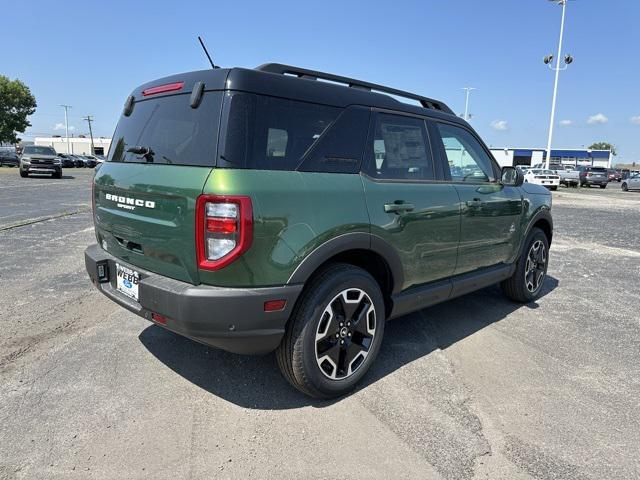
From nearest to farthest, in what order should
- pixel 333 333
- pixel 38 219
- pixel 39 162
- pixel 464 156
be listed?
pixel 333 333, pixel 464 156, pixel 38 219, pixel 39 162

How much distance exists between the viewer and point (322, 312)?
2.72 m

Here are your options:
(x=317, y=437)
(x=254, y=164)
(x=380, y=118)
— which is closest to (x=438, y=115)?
(x=380, y=118)

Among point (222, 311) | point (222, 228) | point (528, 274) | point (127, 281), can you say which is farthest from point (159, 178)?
point (528, 274)

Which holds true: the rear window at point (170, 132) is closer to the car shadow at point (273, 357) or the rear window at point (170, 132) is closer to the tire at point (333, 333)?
the tire at point (333, 333)

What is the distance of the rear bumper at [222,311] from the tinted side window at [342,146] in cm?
79

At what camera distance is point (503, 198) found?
4258 mm

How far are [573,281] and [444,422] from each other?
4.43 metres

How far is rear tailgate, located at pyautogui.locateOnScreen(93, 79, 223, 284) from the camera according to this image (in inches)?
96.0

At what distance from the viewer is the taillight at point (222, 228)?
2283 mm

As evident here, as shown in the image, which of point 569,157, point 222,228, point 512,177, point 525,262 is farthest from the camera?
point 569,157

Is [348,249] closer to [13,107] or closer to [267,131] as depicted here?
[267,131]

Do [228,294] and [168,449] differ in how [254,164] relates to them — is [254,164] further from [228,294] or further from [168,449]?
[168,449]

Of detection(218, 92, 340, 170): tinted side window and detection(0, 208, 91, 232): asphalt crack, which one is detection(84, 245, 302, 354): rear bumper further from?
detection(0, 208, 91, 232): asphalt crack

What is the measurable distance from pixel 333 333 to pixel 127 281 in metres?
1.39
